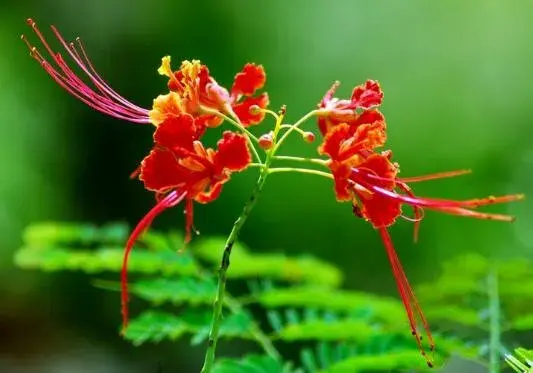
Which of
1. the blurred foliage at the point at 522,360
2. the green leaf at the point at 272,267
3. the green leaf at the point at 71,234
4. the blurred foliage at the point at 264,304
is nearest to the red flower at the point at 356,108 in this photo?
the blurred foliage at the point at 522,360

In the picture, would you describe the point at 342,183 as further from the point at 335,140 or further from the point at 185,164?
the point at 185,164

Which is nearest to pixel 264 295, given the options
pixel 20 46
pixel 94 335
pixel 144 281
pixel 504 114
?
pixel 144 281

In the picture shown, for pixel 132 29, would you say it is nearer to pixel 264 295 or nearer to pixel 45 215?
pixel 45 215

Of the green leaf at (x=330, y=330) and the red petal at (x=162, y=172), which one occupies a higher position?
the red petal at (x=162, y=172)

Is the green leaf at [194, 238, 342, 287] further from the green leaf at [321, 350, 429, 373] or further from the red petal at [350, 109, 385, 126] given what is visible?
the red petal at [350, 109, 385, 126]

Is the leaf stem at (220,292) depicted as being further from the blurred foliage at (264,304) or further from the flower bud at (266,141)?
the blurred foliage at (264,304)

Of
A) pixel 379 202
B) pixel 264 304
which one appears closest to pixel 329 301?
pixel 264 304
